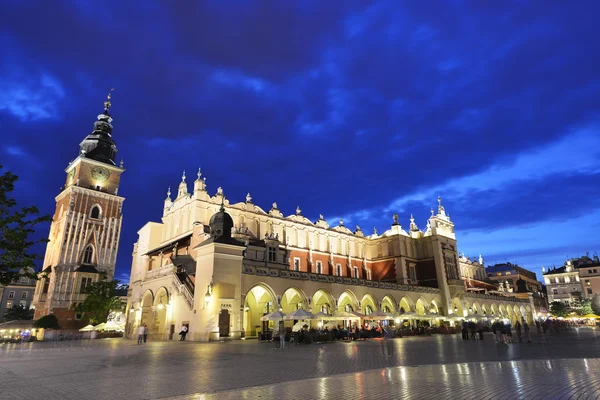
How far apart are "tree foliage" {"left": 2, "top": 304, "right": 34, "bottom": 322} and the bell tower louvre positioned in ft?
69.6

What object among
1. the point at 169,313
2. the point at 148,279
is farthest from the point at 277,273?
the point at 148,279

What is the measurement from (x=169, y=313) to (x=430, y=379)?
94.9 ft

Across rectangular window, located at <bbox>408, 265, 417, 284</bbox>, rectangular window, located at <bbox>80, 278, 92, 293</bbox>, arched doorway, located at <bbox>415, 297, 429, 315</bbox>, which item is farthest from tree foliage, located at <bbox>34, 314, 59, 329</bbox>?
rectangular window, located at <bbox>408, 265, 417, 284</bbox>

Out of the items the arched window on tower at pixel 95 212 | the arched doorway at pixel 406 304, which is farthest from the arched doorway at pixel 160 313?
the arched window on tower at pixel 95 212

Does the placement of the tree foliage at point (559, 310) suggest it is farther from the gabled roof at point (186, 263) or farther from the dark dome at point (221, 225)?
the dark dome at point (221, 225)

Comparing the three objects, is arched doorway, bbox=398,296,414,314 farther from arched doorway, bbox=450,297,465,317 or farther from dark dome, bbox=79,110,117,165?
dark dome, bbox=79,110,117,165

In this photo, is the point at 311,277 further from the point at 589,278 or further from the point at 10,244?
the point at 589,278

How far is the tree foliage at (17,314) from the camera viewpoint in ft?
264

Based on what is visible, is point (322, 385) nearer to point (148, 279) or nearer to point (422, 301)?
point (148, 279)

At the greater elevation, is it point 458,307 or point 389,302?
point 389,302

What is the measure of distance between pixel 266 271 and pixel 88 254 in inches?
1763

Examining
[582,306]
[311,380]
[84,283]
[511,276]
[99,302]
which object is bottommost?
[311,380]

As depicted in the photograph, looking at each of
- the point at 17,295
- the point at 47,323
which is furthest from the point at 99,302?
the point at 17,295

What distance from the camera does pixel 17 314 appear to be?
8050 cm
